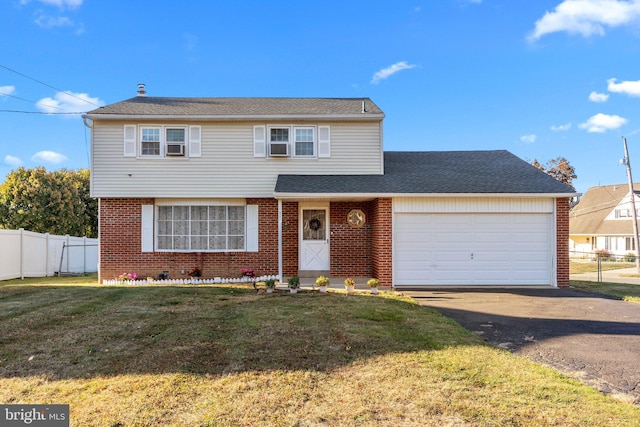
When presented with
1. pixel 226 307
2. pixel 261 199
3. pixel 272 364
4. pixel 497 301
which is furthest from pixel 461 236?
pixel 272 364

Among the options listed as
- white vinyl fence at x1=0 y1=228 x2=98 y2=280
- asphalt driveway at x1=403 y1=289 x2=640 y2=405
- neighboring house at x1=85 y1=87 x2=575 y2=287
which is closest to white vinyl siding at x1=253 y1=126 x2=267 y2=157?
neighboring house at x1=85 y1=87 x2=575 y2=287

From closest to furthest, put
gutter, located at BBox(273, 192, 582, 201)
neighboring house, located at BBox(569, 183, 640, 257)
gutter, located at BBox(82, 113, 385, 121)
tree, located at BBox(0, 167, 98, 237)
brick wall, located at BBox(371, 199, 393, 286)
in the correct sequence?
gutter, located at BBox(273, 192, 582, 201), brick wall, located at BBox(371, 199, 393, 286), gutter, located at BBox(82, 113, 385, 121), tree, located at BBox(0, 167, 98, 237), neighboring house, located at BBox(569, 183, 640, 257)

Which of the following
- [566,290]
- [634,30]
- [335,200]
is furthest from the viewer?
[634,30]

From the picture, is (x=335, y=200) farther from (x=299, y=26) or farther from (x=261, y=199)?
(x=299, y=26)

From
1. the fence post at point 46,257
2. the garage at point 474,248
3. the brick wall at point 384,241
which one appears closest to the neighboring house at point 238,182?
the brick wall at point 384,241

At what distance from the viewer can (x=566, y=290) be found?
1111 centimetres

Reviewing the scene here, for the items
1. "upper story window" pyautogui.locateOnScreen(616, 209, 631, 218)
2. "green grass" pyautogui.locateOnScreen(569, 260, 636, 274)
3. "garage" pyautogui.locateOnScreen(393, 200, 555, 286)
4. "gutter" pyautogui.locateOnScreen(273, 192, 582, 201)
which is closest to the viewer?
"gutter" pyautogui.locateOnScreen(273, 192, 582, 201)

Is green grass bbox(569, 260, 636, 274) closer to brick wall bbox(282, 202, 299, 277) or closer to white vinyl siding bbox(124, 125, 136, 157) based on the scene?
brick wall bbox(282, 202, 299, 277)

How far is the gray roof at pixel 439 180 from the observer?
11.3 meters

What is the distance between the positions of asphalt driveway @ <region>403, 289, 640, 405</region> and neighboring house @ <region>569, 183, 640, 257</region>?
2605 cm

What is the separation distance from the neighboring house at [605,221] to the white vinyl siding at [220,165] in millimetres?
26955

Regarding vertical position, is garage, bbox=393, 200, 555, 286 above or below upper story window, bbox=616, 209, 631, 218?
below

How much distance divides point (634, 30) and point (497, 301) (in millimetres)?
12382

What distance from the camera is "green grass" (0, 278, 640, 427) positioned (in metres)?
3.45
